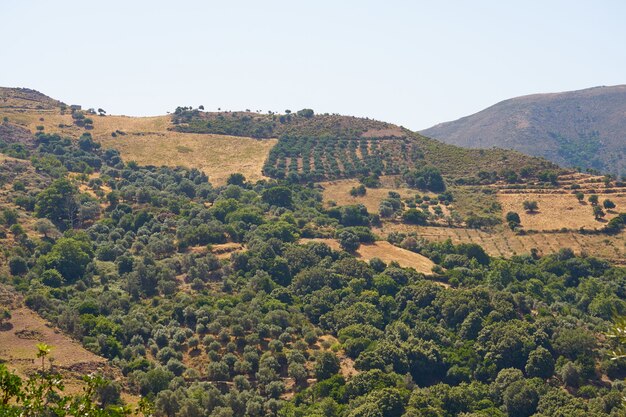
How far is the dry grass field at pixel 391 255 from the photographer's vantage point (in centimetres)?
9616

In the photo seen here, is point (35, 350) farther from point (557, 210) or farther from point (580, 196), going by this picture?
point (580, 196)

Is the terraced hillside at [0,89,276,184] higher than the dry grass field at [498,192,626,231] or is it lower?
higher

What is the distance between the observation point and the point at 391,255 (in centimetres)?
9969

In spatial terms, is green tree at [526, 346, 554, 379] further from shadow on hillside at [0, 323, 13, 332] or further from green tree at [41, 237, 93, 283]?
green tree at [41, 237, 93, 283]

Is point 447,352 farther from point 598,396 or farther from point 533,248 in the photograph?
point 533,248

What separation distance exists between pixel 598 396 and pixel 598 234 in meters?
57.3

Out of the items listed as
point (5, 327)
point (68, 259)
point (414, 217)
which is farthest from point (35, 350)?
point (414, 217)

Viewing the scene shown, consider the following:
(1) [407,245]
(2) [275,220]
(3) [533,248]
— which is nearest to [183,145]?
(2) [275,220]

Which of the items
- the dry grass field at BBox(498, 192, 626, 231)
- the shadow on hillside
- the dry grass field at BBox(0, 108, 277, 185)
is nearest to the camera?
A: the shadow on hillside

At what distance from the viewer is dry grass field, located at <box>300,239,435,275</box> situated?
9616 cm

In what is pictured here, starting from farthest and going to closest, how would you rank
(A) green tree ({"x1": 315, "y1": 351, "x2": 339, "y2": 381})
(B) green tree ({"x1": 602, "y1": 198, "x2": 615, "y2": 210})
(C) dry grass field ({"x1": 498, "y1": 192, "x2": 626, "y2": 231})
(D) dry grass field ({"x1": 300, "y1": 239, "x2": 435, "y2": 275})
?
(B) green tree ({"x1": 602, "y1": 198, "x2": 615, "y2": 210})
(C) dry grass field ({"x1": 498, "y1": 192, "x2": 626, "y2": 231})
(D) dry grass field ({"x1": 300, "y1": 239, "x2": 435, "y2": 275})
(A) green tree ({"x1": 315, "y1": 351, "x2": 339, "y2": 381})

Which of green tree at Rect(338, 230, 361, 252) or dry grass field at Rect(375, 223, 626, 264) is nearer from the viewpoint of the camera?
green tree at Rect(338, 230, 361, 252)

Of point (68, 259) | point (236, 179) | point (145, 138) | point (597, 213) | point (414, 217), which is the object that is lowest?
point (68, 259)

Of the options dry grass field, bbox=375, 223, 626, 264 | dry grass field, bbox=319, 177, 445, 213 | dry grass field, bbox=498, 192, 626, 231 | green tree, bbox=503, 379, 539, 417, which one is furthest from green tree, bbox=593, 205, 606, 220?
green tree, bbox=503, 379, 539, 417
